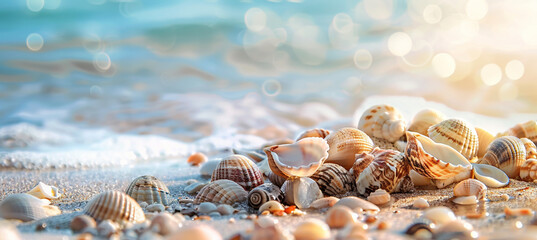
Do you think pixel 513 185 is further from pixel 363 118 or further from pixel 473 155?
pixel 363 118

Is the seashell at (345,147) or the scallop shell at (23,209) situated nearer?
the scallop shell at (23,209)

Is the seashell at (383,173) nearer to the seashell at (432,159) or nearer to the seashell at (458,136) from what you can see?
the seashell at (432,159)

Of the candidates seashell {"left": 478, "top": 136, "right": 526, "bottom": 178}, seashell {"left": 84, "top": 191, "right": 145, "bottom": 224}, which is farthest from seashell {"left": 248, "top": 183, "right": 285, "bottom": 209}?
seashell {"left": 478, "top": 136, "right": 526, "bottom": 178}

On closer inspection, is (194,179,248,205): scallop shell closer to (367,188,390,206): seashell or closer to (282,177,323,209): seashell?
(282,177,323,209): seashell

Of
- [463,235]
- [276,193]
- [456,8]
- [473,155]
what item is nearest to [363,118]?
[473,155]

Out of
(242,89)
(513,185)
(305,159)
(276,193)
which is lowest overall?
(513,185)

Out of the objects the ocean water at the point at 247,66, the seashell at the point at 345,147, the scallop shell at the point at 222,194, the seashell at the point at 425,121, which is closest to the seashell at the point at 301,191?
the scallop shell at the point at 222,194
